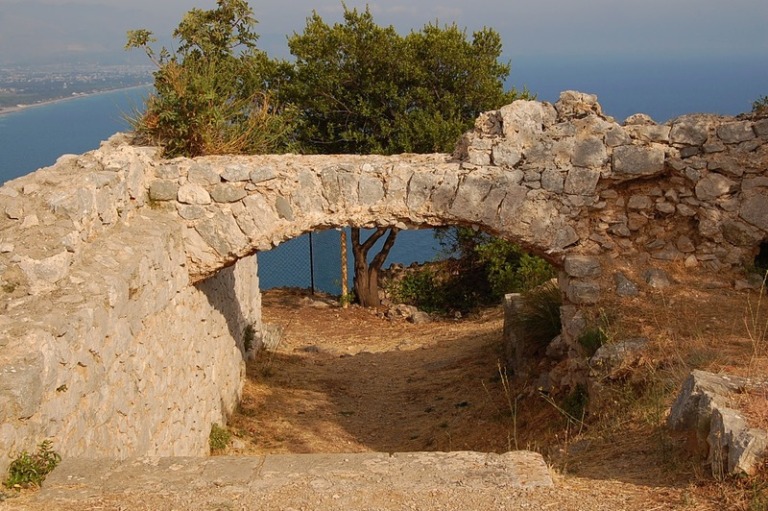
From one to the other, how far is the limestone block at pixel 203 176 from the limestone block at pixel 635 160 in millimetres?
3679

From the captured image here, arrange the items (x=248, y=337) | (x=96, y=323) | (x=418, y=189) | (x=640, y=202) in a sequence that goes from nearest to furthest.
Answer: (x=96, y=323)
(x=418, y=189)
(x=640, y=202)
(x=248, y=337)

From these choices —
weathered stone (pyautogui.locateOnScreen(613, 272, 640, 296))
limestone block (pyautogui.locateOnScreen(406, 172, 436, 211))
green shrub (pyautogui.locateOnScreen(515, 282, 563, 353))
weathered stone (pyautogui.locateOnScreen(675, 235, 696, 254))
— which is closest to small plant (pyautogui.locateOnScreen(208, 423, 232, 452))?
limestone block (pyautogui.locateOnScreen(406, 172, 436, 211))

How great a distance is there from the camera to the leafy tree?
25.2ft

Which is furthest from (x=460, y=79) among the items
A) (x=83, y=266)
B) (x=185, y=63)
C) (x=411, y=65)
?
(x=83, y=266)

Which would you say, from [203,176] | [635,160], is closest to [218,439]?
[203,176]

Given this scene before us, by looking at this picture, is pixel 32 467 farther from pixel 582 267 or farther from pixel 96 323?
pixel 582 267

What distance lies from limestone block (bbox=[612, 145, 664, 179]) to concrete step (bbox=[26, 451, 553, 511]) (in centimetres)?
365

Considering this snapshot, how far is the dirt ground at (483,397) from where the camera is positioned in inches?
182

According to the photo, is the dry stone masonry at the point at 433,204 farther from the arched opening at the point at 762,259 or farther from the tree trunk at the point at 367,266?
the tree trunk at the point at 367,266

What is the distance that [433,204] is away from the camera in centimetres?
716

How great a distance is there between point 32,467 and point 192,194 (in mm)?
3365

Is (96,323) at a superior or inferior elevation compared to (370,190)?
→ inferior

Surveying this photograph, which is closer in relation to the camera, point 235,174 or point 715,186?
point 235,174

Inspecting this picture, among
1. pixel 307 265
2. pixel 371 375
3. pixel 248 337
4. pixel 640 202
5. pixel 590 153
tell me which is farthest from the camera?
pixel 307 265
